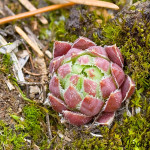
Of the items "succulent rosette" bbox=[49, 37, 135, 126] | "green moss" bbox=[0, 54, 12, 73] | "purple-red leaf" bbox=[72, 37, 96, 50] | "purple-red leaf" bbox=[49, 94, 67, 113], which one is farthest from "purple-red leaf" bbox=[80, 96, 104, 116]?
"green moss" bbox=[0, 54, 12, 73]

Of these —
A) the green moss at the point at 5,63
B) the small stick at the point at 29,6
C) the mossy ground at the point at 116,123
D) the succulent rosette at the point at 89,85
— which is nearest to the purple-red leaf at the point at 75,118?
the succulent rosette at the point at 89,85

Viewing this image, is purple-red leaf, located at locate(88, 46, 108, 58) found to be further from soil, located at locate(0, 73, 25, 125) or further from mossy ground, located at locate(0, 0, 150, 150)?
soil, located at locate(0, 73, 25, 125)

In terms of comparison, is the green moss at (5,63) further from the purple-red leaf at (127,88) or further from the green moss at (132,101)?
the purple-red leaf at (127,88)

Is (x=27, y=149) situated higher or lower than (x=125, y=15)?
lower

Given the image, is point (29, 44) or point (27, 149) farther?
point (29, 44)

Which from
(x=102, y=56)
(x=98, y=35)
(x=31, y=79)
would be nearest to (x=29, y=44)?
(x=31, y=79)

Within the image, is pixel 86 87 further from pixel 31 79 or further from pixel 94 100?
pixel 31 79
